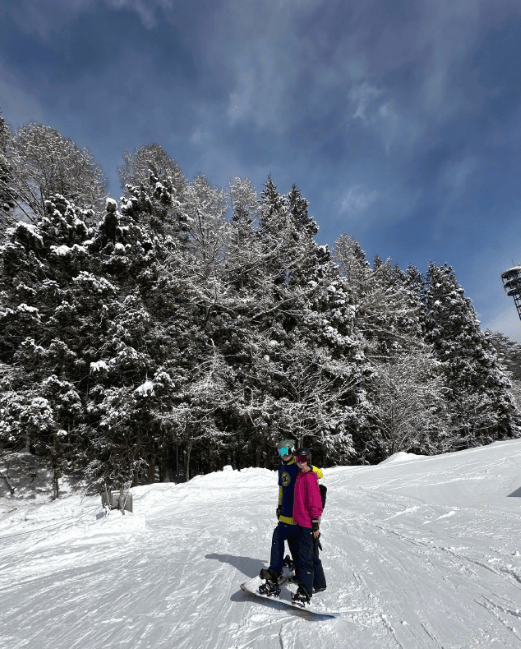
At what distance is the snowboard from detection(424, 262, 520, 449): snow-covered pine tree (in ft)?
73.7

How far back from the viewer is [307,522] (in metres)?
3.49

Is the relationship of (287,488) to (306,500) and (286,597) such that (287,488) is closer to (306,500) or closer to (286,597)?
(306,500)

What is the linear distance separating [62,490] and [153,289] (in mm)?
9729

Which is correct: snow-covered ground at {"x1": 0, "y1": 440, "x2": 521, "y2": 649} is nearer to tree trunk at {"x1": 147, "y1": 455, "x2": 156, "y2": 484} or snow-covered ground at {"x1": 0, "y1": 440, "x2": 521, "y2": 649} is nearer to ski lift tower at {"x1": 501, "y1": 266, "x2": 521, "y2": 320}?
tree trunk at {"x1": 147, "y1": 455, "x2": 156, "y2": 484}

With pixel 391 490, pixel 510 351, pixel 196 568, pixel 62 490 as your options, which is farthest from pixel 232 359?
pixel 510 351

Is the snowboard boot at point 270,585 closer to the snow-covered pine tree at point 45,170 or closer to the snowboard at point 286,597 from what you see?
the snowboard at point 286,597

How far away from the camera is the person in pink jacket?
333 centimetres

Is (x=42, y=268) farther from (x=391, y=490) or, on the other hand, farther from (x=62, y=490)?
(x=391, y=490)

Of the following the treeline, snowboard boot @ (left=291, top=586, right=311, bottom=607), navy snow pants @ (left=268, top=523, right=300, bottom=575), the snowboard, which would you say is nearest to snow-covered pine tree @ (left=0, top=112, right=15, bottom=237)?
the treeline

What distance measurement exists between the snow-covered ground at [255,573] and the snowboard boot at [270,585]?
4.1 inches

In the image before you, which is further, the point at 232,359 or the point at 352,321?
the point at 352,321

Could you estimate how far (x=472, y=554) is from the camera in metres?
4.43

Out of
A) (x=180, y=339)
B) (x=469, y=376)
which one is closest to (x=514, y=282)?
(x=469, y=376)

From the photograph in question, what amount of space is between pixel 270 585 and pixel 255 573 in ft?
3.20
